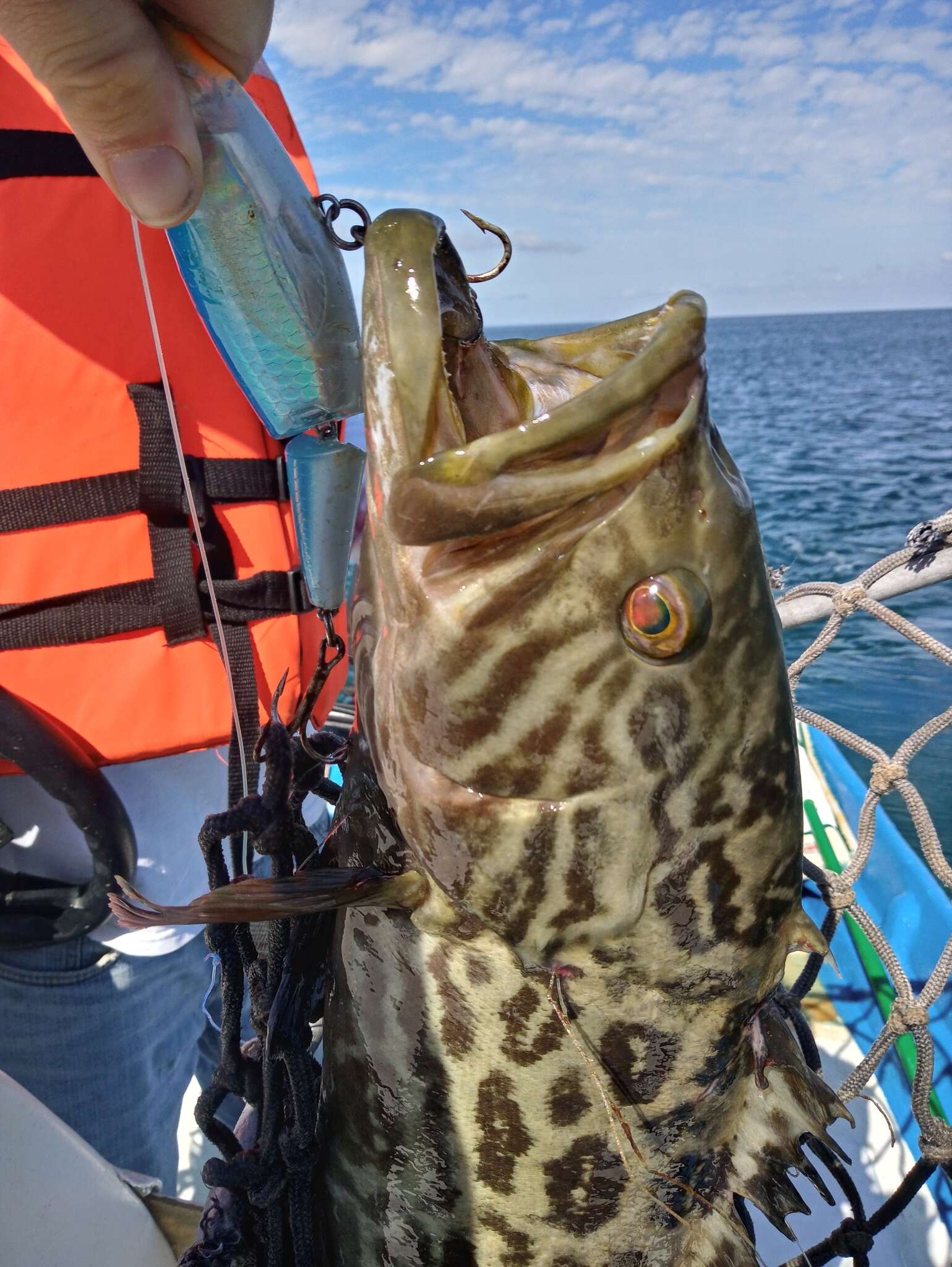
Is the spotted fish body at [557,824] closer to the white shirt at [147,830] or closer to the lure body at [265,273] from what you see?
the lure body at [265,273]

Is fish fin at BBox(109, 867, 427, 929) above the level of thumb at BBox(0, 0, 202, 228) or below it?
below

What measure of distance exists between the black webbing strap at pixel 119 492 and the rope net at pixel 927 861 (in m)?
1.81

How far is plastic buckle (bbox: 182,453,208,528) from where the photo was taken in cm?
265

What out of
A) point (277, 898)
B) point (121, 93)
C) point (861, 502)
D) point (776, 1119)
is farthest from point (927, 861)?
point (861, 502)

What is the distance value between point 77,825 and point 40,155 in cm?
184

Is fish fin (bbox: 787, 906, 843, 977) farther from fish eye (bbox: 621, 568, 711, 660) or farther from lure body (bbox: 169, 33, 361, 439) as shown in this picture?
lure body (bbox: 169, 33, 361, 439)

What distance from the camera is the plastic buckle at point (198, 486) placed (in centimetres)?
265

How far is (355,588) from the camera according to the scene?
1616 mm

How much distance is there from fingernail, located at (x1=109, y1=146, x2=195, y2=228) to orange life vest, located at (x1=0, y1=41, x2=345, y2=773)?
3.90 feet

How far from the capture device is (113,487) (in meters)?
2.60

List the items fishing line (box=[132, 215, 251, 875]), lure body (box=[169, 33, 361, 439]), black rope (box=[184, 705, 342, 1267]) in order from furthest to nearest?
fishing line (box=[132, 215, 251, 875]) < black rope (box=[184, 705, 342, 1267]) < lure body (box=[169, 33, 361, 439])

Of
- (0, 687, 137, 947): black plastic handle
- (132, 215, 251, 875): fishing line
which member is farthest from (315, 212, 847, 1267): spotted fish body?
(0, 687, 137, 947): black plastic handle

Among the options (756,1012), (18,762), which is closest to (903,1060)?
Result: (756,1012)

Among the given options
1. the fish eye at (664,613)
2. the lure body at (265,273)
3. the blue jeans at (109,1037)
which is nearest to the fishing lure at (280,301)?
the lure body at (265,273)
